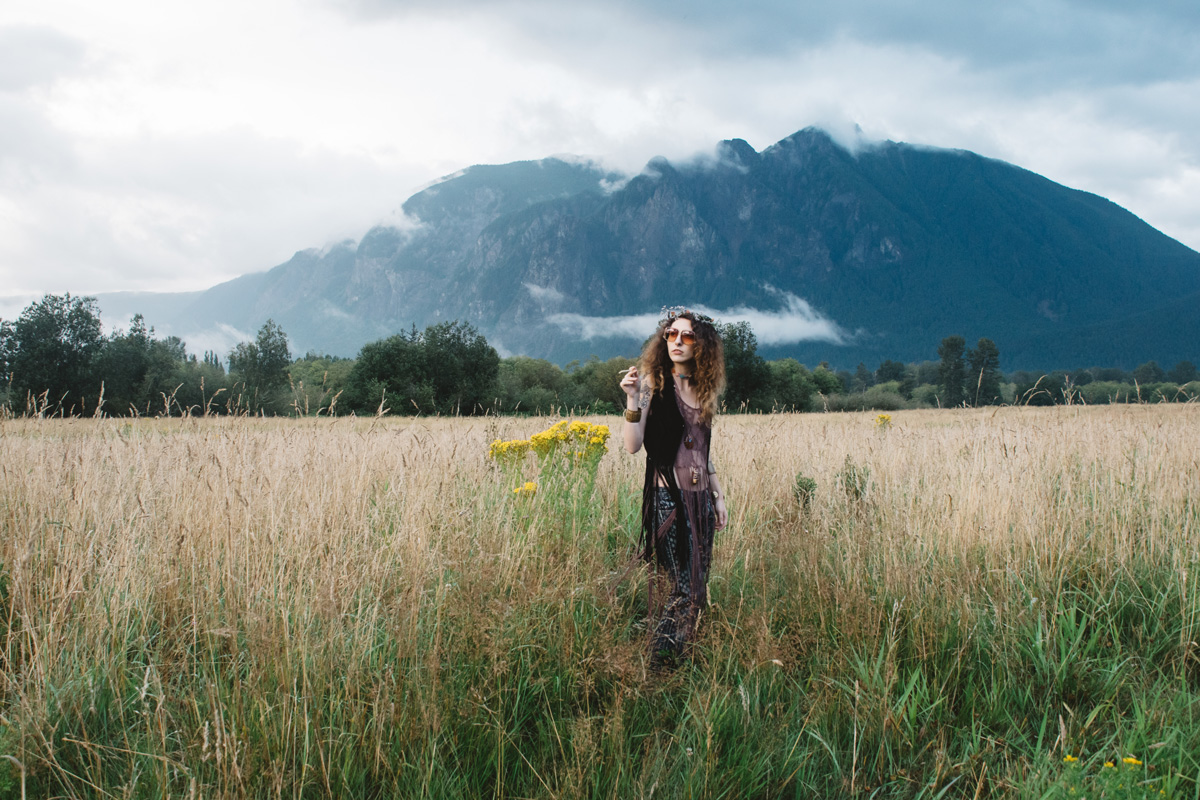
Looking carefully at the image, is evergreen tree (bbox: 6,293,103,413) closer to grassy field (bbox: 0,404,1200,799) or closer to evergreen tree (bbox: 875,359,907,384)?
grassy field (bbox: 0,404,1200,799)

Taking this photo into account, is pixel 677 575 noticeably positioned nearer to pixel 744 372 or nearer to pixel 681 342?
pixel 681 342

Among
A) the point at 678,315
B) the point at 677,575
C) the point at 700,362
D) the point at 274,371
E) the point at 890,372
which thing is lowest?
the point at 677,575

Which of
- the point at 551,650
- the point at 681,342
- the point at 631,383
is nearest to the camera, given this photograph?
the point at 551,650

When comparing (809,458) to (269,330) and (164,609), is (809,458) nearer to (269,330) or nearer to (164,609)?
(164,609)

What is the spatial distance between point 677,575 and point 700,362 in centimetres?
113

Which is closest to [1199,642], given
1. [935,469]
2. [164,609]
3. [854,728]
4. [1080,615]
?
[1080,615]

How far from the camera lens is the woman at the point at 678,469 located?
2895 millimetres

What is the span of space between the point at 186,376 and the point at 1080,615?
221 ft

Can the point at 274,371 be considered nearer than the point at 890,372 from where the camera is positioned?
Yes

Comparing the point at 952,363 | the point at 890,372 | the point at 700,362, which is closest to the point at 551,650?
the point at 700,362

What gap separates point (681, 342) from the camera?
3035 millimetres

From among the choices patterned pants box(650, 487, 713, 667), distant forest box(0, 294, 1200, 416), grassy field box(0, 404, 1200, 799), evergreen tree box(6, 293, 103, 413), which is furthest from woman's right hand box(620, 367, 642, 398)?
evergreen tree box(6, 293, 103, 413)

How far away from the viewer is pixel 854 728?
2.33 metres

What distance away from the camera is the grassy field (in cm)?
204
